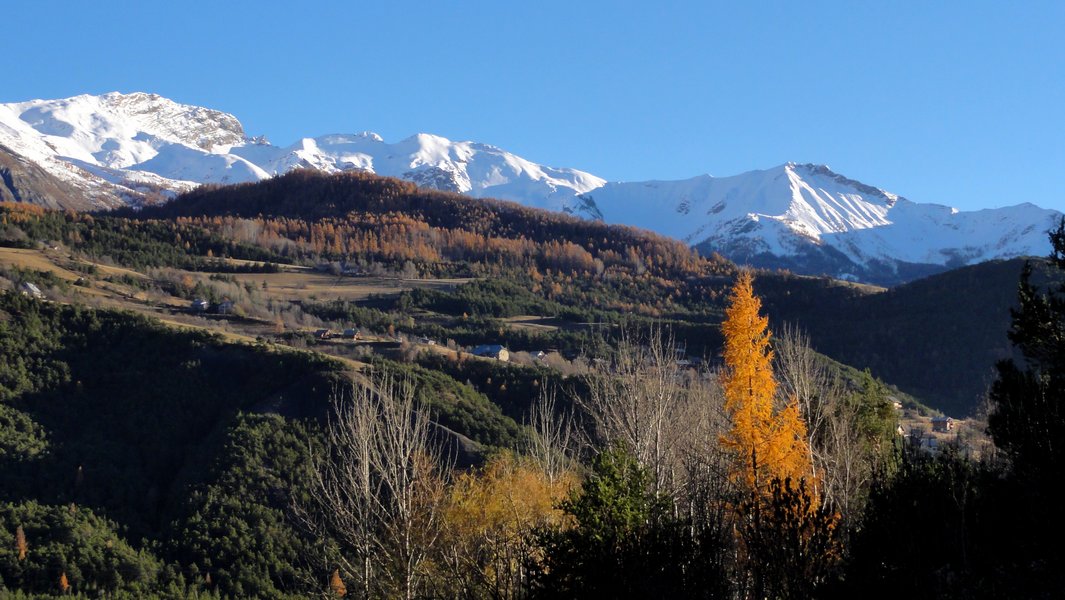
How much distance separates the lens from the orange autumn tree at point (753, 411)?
81.3ft

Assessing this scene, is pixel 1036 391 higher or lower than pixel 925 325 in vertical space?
higher

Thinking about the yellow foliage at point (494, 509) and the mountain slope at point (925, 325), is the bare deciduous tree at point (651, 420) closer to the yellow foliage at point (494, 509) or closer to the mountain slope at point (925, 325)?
the yellow foliage at point (494, 509)

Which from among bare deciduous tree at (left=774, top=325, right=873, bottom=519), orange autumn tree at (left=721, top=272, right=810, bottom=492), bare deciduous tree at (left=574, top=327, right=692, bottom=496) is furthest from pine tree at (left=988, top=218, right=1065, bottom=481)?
bare deciduous tree at (left=574, top=327, right=692, bottom=496)

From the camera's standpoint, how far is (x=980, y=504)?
14.2 metres

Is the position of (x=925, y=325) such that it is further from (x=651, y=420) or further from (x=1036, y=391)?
(x=1036, y=391)

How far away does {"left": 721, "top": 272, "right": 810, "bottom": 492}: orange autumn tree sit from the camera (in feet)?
81.3

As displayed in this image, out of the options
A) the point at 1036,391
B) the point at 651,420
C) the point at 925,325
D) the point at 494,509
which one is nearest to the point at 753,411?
the point at 651,420

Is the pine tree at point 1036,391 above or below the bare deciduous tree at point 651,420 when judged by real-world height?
above

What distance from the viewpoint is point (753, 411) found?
25531mm

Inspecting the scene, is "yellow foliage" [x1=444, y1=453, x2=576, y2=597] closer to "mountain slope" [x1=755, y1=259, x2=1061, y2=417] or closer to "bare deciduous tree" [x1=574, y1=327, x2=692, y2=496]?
"bare deciduous tree" [x1=574, y1=327, x2=692, y2=496]

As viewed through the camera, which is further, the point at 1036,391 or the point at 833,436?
the point at 833,436

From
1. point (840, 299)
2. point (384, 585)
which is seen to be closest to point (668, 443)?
point (384, 585)

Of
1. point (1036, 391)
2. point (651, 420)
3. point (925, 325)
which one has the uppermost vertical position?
point (1036, 391)

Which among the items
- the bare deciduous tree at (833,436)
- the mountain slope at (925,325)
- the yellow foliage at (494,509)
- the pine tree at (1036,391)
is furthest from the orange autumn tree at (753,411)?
the mountain slope at (925,325)
